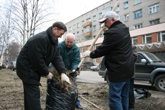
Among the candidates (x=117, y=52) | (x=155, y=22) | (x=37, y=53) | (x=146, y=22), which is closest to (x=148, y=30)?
(x=155, y=22)

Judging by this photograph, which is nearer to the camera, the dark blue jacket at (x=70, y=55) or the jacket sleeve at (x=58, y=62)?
the jacket sleeve at (x=58, y=62)

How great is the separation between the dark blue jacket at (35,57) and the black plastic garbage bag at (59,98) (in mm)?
298

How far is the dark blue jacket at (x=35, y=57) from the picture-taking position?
257 centimetres

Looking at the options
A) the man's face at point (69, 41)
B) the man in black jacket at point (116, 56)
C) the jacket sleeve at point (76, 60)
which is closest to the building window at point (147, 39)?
the jacket sleeve at point (76, 60)

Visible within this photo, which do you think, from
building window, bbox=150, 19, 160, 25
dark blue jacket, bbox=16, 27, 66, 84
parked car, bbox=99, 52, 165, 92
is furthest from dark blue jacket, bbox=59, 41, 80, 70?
building window, bbox=150, 19, 160, 25

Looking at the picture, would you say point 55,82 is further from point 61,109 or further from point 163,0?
point 163,0

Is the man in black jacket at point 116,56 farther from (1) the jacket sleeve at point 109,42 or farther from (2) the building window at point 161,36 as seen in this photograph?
(2) the building window at point 161,36

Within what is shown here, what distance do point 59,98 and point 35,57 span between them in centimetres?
73

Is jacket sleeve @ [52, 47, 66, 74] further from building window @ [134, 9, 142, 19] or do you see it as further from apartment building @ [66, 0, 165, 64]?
building window @ [134, 9, 142, 19]

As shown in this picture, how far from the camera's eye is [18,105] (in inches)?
161

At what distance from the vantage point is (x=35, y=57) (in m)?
2.55

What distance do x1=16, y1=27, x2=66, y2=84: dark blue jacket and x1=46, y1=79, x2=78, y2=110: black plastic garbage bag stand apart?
30 centimetres

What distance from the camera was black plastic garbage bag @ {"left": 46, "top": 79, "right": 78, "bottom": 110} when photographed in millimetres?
2789

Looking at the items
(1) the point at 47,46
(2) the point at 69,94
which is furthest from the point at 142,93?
(1) the point at 47,46
